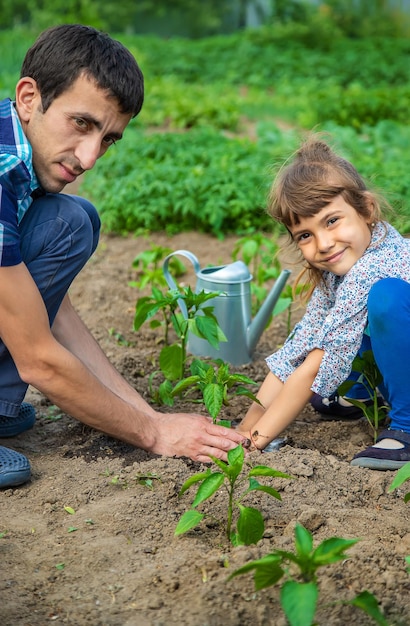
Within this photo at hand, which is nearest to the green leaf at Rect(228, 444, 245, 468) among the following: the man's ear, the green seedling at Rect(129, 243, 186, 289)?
the man's ear

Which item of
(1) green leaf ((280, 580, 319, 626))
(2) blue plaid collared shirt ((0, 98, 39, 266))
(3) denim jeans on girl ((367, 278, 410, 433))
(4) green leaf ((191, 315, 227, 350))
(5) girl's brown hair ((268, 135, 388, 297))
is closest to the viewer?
(1) green leaf ((280, 580, 319, 626))

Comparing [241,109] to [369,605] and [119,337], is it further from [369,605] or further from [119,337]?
[369,605]

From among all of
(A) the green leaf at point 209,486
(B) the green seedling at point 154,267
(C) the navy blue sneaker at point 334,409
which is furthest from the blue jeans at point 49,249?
(B) the green seedling at point 154,267

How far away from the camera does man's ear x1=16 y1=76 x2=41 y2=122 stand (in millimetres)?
2475

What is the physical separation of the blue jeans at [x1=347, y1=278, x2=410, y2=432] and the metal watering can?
27.7 inches

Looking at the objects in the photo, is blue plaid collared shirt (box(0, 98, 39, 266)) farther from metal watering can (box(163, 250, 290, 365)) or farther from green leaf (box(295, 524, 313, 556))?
green leaf (box(295, 524, 313, 556))

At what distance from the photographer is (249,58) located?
490 inches

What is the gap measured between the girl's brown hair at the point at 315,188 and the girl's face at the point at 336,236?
2 centimetres

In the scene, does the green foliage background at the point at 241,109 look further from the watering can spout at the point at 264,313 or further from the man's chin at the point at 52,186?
the man's chin at the point at 52,186

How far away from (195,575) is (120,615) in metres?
0.20

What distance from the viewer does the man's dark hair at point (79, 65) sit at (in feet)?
7.97

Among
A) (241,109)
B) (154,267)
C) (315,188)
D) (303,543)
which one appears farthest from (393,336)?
(241,109)

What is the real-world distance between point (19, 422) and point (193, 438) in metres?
0.65

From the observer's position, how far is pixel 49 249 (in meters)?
2.61
